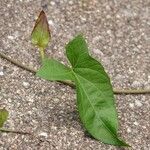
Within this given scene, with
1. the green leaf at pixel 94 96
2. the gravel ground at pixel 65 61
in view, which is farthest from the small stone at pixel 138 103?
the green leaf at pixel 94 96

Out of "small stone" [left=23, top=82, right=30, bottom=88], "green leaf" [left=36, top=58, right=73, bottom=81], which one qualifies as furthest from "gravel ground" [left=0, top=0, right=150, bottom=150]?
"green leaf" [left=36, top=58, right=73, bottom=81]

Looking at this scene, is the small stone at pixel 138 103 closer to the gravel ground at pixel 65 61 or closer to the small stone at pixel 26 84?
the gravel ground at pixel 65 61

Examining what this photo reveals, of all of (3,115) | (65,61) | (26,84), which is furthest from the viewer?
(65,61)

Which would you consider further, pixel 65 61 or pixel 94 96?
pixel 65 61

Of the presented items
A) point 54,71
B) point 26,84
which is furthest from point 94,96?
point 26,84

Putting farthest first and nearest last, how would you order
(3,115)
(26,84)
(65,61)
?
(65,61)
(26,84)
(3,115)

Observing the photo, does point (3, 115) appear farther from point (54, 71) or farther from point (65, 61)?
point (65, 61)
